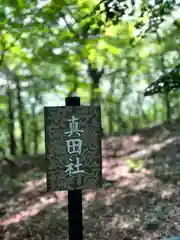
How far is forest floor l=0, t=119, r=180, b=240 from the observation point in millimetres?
4980

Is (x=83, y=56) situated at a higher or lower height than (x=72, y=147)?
higher

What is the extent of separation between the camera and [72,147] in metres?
3.30

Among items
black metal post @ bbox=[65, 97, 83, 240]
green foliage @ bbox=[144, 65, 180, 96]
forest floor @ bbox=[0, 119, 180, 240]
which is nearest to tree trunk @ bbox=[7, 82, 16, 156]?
forest floor @ bbox=[0, 119, 180, 240]

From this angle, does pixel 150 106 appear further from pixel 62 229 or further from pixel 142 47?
pixel 62 229

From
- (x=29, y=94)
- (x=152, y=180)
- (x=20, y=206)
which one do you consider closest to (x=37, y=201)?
(x=20, y=206)

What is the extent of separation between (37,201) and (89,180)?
3.41 metres

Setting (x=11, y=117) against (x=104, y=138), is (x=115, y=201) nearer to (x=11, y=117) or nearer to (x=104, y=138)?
(x=104, y=138)

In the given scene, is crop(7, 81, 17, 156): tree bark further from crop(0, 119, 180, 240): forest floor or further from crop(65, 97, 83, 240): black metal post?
crop(65, 97, 83, 240): black metal post

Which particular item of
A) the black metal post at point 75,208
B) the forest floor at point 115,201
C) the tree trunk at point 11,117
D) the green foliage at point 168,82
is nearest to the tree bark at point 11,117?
the tree trunk at point 11,117

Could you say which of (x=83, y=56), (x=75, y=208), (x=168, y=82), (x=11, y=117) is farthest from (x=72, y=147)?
(x=11, y=117)

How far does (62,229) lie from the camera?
5188 mm

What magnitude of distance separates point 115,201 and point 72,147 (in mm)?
3003

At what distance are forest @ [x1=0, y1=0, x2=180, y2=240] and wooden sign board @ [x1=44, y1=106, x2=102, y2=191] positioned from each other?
4.46ft

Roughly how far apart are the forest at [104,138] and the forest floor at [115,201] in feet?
0.06
